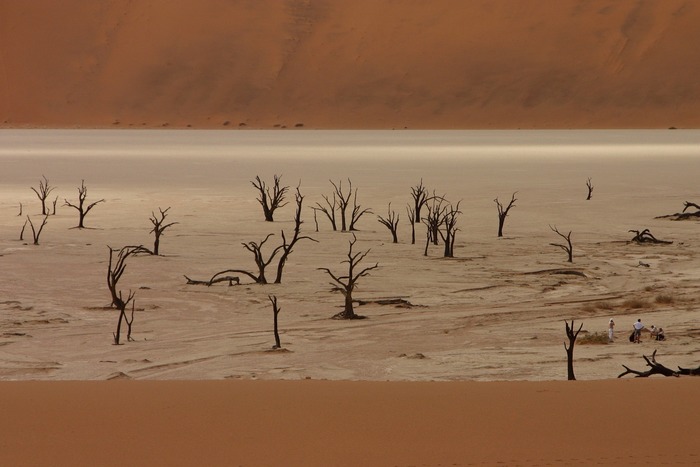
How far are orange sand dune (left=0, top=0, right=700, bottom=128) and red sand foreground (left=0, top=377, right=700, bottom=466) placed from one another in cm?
5864

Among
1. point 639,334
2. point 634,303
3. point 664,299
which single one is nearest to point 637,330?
point 639,334

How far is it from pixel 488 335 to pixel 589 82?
6096cm

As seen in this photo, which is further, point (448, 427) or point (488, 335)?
point (488, 335)

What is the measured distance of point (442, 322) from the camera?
28.1ft

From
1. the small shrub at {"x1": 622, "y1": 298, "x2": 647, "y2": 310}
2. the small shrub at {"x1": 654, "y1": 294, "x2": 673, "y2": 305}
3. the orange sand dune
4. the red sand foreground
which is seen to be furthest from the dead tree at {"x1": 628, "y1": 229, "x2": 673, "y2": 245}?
the orange sand dune

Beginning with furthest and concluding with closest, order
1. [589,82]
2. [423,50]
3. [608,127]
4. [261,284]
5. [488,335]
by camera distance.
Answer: [423,50] → [589,82] → [608,127] → [261,284] → [488,335]

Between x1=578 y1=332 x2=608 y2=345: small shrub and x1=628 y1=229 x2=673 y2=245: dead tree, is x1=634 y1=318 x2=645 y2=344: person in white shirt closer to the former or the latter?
x1=578 y1=332 x2=608 y2=345: small shrub

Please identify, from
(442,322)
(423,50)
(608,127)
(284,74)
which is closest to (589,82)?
(608,127)

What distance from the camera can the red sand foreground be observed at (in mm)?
4082

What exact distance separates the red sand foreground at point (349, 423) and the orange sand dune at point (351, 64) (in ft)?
192

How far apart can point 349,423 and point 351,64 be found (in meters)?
69.3

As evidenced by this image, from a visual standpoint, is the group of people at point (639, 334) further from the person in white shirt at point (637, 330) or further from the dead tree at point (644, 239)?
the dead tree at point (644, 239)

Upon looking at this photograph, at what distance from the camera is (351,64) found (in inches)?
2869

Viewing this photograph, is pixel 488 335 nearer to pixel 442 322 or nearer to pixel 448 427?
pixel 442 322
